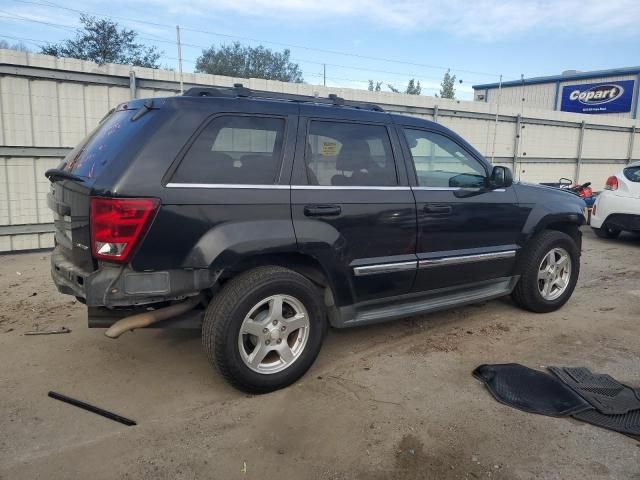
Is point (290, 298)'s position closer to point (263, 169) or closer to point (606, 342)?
point (263, 169)

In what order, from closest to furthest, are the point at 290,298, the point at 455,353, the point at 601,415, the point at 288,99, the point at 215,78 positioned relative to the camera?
the point at 601,415 → the point at 290,298 → the point at 288,99 → the point at 455,353 → the point at 215,78

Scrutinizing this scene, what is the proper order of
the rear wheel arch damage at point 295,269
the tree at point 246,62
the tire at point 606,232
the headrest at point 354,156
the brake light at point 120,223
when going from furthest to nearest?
the tree at point 246,62 < the tire at point 606,232 < the headrest at point 354,156 < the rear wheel arch damage at point 295,269 < the brake light at point 120,223

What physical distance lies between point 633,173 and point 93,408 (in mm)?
8767

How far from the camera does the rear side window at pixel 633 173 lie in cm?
835

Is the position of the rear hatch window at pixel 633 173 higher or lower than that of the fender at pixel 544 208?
higher

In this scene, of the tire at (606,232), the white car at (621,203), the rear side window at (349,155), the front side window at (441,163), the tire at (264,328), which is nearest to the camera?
the tire at (264,328)

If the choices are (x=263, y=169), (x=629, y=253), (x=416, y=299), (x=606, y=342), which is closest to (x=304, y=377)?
(x=416, y=299)

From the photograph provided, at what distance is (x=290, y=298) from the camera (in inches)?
131

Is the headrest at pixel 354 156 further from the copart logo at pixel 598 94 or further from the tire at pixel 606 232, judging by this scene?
the copart logo at pixel 598 94

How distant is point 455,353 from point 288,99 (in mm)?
Answer: 2374

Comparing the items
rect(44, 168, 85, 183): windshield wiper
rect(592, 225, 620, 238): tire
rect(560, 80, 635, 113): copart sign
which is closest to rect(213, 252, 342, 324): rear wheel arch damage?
rect(44, 168, 85, 183): windshield wiper

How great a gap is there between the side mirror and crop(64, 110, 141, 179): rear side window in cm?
288

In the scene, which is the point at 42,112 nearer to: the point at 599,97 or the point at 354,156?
the point at 354,156

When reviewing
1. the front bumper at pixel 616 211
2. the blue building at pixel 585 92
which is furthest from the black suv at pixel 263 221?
the blue building at pixel 585 92
